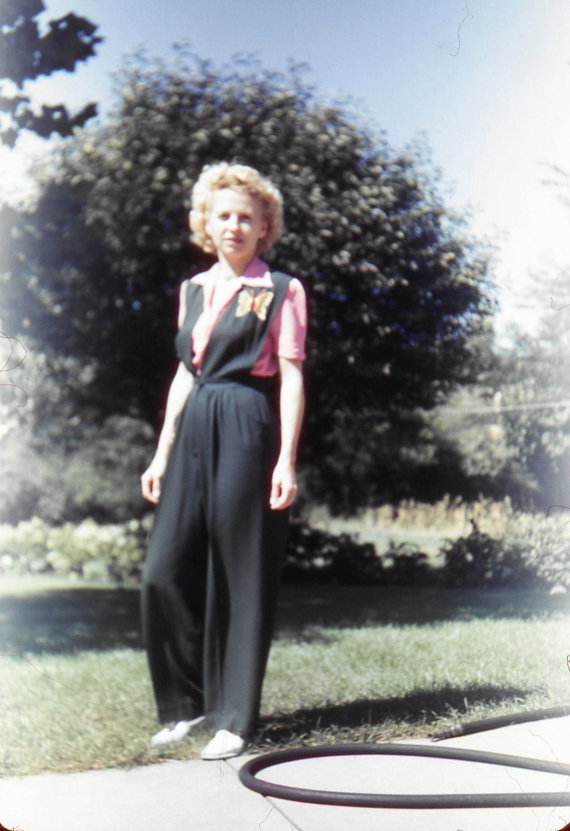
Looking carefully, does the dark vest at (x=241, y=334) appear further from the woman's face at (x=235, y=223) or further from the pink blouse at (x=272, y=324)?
the woman's face at (x=235, y=223)

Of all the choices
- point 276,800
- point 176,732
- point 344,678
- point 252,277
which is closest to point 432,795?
point 276,800

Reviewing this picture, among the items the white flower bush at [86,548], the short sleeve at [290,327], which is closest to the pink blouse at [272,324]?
the short sleeve at [290,327]

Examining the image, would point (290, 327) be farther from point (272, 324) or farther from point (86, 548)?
point (86, 548)

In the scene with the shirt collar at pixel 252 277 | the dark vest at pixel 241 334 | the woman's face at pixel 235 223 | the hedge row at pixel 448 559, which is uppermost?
the woman's face at pixel 235 223

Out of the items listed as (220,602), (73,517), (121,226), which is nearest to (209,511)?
(220,602)

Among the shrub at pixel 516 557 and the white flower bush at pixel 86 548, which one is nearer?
the shrub at pixel 516 557

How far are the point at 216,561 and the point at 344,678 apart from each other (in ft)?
2.98

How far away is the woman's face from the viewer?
7.82 ft

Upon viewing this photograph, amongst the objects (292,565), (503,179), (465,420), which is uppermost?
(503,179)

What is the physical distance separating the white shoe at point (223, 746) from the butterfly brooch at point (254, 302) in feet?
3.83

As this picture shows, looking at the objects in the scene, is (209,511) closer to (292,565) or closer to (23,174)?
(292,565)

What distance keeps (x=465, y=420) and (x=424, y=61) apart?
4.24 ft

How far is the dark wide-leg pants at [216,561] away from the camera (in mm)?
2309

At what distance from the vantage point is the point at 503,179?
2.56m
